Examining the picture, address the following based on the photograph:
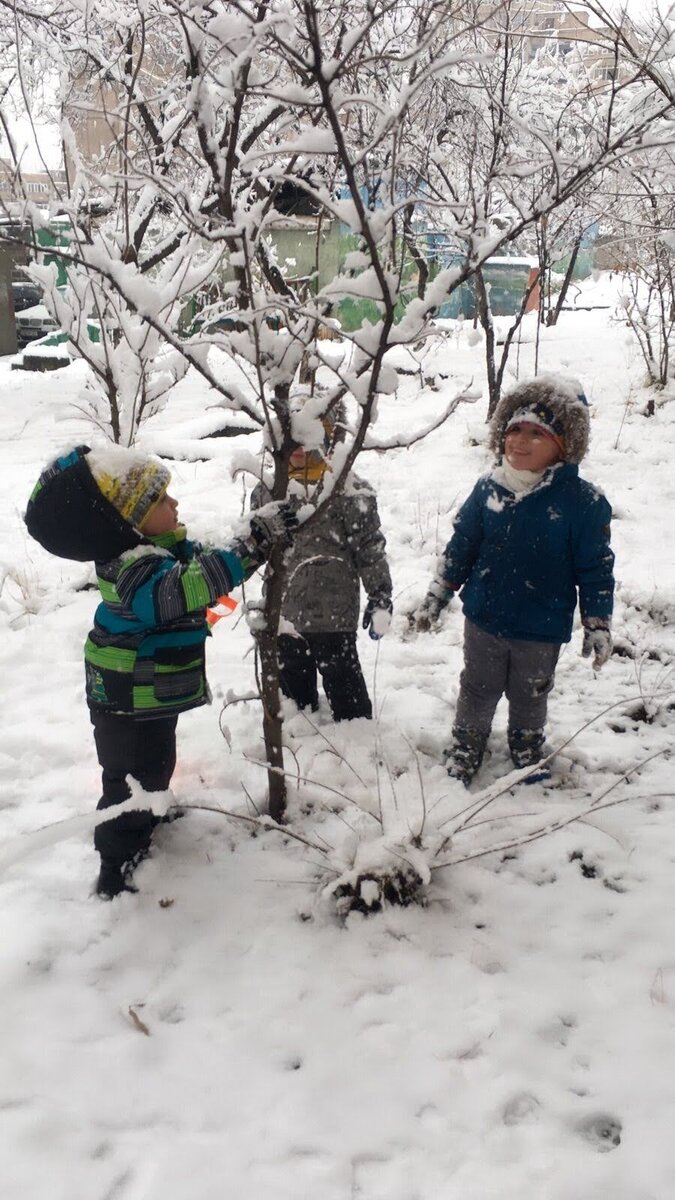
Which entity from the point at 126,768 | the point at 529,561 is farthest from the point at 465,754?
the point at 126,768

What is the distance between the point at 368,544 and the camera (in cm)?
254

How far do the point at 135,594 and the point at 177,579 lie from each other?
0.12m

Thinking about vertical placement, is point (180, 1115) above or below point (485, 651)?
below

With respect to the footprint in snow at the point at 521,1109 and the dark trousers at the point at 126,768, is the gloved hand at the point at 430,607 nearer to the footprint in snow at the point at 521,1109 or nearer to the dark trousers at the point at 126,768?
the dark trousers at the point at 126,768

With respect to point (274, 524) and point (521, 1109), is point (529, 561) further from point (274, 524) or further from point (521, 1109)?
point (521, 1109)

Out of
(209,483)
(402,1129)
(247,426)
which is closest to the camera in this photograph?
(402,1129)

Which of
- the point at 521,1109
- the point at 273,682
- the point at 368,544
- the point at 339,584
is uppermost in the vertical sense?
the point at 368,544

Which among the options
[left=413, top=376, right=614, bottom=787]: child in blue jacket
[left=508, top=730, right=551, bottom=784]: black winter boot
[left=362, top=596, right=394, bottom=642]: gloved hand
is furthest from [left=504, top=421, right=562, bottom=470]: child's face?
[left=508, top=730, right=551, bottom=784]: black winter boot

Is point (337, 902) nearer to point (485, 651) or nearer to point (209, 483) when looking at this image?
point (485, 651)

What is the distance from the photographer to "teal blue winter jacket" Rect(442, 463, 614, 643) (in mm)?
2221

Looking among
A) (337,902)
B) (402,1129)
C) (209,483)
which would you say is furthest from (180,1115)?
(209,483)

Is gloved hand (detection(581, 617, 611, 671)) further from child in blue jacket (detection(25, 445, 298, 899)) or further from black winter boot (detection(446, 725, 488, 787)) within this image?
child in blue jacket (detection(25, 445, 298, 899))

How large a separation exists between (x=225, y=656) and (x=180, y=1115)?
7.53 feet

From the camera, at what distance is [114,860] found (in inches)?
76.7
